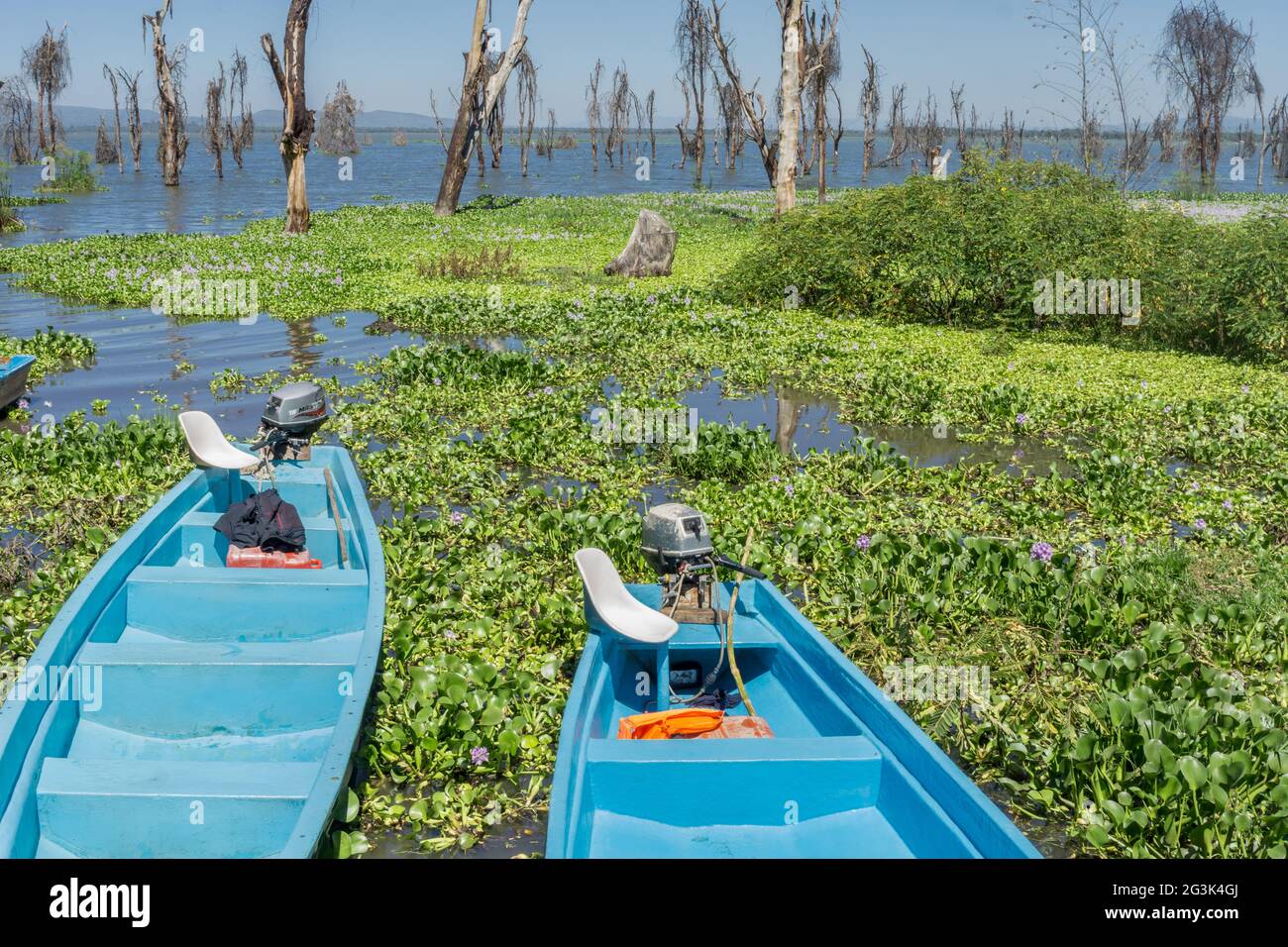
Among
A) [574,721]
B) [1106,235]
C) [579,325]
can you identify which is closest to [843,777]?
[574,721]

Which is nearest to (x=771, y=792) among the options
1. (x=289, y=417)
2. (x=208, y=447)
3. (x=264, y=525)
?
(x=264, y=525)

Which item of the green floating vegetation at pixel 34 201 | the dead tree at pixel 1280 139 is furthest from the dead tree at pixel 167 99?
the dead tree at pixel 1280 139

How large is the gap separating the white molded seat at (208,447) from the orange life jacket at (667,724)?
3195 millimetres

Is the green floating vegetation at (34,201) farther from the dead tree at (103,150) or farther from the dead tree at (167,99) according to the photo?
the dead tree at (103,150)

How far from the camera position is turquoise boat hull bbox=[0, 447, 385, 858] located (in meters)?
3.76

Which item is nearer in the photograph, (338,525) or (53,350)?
(338,525)

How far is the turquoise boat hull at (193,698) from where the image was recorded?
148 inches

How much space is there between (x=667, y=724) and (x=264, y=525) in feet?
9.20

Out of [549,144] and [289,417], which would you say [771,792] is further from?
[549,144]

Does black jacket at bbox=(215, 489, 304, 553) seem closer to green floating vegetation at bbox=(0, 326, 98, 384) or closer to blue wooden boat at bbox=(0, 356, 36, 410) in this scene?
blue wooden boat at bbox=(0, 356, 36, 410)

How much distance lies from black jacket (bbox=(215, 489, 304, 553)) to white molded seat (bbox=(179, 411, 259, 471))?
429mm

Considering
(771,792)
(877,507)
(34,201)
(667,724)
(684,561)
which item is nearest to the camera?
(771,792)

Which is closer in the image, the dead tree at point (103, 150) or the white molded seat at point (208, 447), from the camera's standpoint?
the white molded seat at point (208, 447)

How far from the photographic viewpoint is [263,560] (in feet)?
19.9
